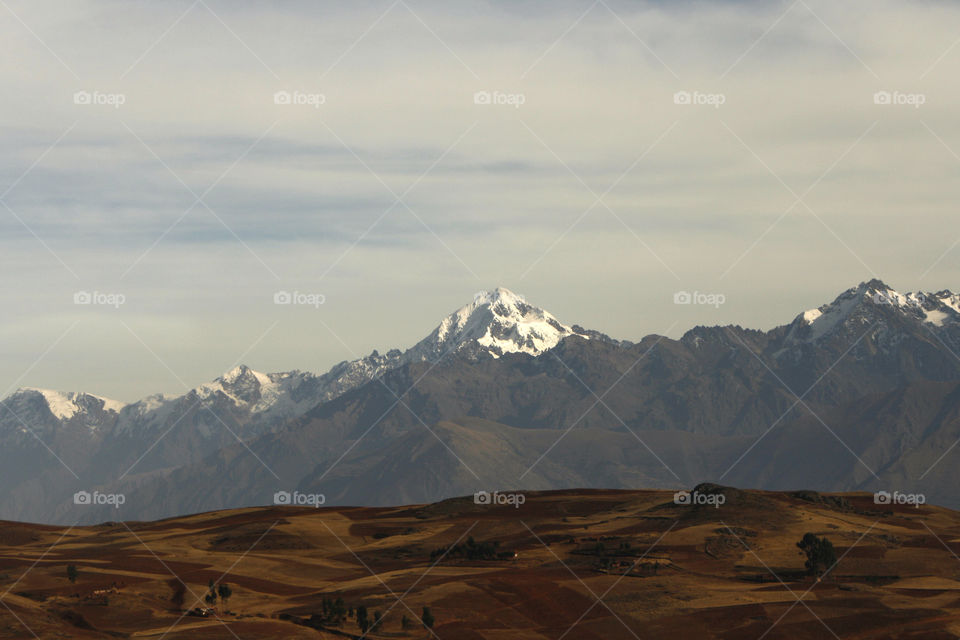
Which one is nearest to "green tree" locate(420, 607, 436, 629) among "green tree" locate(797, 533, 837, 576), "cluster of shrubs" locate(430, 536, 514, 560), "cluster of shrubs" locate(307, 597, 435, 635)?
"cluster of shrubs" locate(307, 597, 435, 635)

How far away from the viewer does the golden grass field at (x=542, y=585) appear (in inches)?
4850

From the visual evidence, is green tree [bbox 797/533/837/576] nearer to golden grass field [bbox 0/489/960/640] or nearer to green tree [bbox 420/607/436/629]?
golden grass field [bbox 0/489/960/640]

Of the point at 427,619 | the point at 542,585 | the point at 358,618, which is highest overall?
the point at 542,585

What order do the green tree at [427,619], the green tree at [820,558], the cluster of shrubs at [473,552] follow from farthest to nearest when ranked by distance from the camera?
the cluster of shrubs at [473,552] < the green tree at [820,558] < the green tree at [427,619]

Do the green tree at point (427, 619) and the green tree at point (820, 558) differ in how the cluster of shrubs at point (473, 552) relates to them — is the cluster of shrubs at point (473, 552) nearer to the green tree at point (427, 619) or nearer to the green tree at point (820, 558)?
the green tree at point (820, 558)

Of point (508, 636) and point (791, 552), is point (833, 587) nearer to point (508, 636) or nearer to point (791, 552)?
point (791, 552)

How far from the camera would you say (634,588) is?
14338cm

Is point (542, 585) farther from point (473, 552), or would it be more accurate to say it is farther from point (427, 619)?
point (473, 552)

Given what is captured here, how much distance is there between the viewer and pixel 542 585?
144000 mm

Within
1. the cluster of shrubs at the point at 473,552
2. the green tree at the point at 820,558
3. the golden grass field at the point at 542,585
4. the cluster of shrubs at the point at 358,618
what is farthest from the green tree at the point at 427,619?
the green tree at the point at 820,558

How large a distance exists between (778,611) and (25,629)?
8187cm

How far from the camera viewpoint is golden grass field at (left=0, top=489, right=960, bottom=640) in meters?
123

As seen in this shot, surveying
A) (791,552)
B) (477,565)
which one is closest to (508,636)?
(477,565)

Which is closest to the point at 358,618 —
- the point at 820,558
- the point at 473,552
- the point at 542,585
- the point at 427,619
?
the point at 427,619
